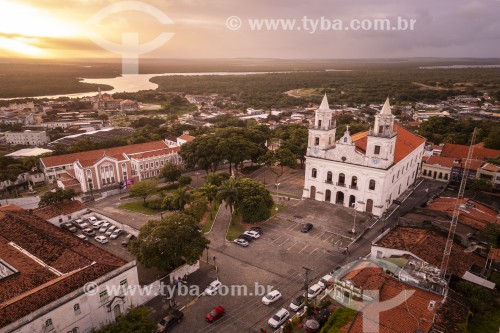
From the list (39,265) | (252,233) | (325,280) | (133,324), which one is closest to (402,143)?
(252,233)

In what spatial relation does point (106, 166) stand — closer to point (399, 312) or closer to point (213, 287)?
point (213, 287)

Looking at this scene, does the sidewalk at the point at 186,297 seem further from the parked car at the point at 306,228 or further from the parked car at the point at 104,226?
the parked car at the point at 104,226

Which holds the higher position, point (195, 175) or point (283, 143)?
point (283, 143)

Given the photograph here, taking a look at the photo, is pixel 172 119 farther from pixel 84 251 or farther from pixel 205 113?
pixel 84 251

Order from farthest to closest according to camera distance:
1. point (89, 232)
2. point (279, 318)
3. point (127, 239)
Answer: point (89, 232) → point (127, 239) → point (279, 318)

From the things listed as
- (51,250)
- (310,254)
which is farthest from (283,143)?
(51,250)

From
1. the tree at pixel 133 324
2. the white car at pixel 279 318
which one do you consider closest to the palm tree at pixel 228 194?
the white car at pixel 279 318

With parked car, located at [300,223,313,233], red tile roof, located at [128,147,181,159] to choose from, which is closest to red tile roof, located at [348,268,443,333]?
parked car, located at [300,223,313,233]
